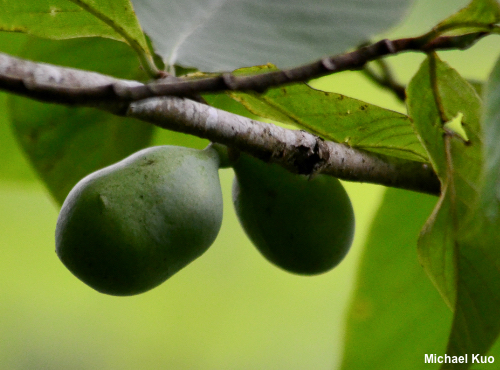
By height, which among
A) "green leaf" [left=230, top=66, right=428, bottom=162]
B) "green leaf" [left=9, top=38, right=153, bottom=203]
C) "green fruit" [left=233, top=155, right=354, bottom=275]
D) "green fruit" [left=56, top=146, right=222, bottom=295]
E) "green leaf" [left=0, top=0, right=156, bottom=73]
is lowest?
"green fruit" [left=56, top=146, right=222, bottom=295]

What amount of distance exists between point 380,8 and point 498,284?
38 cm

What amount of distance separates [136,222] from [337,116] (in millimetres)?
294

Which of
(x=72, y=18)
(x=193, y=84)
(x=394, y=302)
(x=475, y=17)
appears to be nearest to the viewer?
(x=193, y=84)

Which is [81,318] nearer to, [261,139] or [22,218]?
[22,218]

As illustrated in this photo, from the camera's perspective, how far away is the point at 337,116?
0.75 m

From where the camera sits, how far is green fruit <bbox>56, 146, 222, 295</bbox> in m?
0.63

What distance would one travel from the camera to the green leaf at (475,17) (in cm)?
58

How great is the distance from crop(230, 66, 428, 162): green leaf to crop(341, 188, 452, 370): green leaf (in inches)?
14.3

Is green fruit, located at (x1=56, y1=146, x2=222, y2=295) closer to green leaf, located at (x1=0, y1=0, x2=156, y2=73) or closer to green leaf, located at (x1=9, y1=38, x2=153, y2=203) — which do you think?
green leaf, located at (x1=0, y1=0, x2=156, y2=73)

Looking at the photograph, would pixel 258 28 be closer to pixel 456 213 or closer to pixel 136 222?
pixel 136 222

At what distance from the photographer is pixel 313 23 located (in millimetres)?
612

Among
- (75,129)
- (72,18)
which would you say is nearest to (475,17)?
(72,18)

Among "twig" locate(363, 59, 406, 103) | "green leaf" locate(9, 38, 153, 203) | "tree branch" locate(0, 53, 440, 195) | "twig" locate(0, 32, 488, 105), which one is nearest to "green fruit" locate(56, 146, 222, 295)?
"tree branch" locate(0, 53, 440, 195)

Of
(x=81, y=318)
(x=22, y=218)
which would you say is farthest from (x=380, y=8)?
(x=81, y=318)
